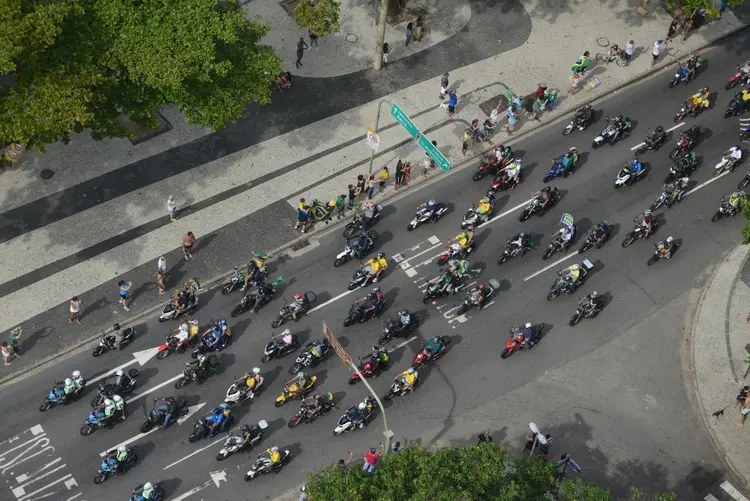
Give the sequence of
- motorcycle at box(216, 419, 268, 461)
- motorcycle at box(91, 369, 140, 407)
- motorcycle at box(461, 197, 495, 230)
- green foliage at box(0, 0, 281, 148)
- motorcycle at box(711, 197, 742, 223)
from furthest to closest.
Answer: motorcycle at box(711, 197, 742, 223), motorcycle at box(461, 197, 495, 230), motorcycle at box(91, 369, 140, 407), motorcycle at box(216, 419, 268, 461), green foliage at box(0, 0, 281, 148)

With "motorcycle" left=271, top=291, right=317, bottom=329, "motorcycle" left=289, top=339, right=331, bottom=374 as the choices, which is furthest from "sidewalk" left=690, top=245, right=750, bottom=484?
"motorcycle" left=271, top=291, right=317, bottom=329

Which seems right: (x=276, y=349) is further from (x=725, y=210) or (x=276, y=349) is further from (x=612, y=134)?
(x=725, y=210)

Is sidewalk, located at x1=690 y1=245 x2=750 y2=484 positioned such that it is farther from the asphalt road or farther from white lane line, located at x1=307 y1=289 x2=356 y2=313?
white lane line, located at x1=307 y1=289 x2=356 y2=313

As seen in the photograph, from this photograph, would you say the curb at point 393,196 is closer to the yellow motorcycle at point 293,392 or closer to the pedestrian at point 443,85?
the pedestrian at point 443,85

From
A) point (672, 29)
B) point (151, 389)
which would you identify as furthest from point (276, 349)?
point (672, 29)

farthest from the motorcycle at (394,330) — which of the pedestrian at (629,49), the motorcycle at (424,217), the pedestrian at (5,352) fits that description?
the pedestrian at (629,49)

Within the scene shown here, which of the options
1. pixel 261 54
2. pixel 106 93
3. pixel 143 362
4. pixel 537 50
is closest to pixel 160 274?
pixel 143 362

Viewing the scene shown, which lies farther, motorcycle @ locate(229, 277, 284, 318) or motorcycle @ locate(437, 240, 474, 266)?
motorcycle @ locate(437, 240, 474, 266)
